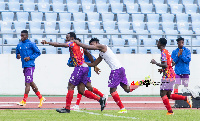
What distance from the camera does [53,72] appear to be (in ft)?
63.9

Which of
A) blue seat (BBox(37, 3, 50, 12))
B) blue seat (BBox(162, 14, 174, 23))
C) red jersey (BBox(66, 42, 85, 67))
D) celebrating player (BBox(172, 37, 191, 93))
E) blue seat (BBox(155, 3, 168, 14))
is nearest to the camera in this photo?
red jersey (BBox(66, 42, 85, 67))

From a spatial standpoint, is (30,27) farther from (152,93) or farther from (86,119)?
(86,119)

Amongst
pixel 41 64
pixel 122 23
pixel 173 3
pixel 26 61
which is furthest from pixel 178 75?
pixel 173 3

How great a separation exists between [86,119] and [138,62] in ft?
36.3

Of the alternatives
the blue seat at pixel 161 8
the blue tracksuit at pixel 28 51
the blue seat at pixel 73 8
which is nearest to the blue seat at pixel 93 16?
the blue seat at pixel 73 8

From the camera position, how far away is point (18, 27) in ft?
75.8

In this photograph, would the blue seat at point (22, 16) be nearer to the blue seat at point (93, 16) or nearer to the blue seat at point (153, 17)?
the blue seat at point (93, 16)

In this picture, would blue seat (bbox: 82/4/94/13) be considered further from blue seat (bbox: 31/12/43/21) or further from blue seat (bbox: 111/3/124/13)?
blue seat (bbox: 31/12/43/21)

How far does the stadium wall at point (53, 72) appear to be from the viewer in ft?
63.4

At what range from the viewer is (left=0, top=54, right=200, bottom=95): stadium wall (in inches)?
761

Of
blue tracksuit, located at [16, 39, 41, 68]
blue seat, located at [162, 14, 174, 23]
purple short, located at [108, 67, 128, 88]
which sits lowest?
purple short, located at [108, 67, 128, 88]

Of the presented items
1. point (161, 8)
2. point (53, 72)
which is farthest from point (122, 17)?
point (53, 72)

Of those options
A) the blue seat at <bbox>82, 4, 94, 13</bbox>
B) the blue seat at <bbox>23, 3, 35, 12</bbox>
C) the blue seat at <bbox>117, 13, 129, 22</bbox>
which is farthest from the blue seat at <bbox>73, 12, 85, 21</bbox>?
the blue seat at <bbox>23, 3, 35, 12</bbox>

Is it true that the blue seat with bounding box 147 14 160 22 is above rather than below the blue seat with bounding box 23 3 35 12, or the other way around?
below
